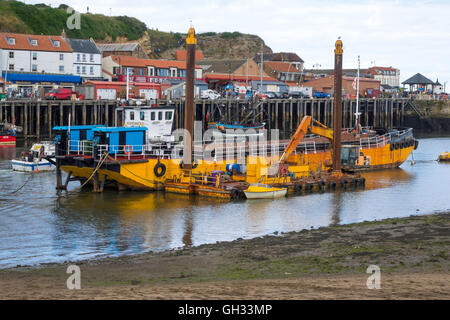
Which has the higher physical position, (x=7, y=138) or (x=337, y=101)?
(x=337, y=101)

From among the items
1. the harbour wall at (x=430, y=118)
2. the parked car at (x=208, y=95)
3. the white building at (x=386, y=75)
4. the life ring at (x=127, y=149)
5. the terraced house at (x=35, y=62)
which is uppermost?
the white building at (x=386, y=75)

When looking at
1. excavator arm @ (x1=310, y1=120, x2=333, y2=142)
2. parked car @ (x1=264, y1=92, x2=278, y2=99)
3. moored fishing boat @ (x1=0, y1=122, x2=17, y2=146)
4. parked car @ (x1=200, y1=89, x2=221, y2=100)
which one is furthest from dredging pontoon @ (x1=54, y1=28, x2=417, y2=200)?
parked car @ (x1=264, y1=92, x2=278, y2=99)

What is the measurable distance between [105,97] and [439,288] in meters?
58.8

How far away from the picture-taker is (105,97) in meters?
68.8

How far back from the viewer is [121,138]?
3444 centimetres

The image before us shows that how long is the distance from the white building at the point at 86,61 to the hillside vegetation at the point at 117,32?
21.7 meters

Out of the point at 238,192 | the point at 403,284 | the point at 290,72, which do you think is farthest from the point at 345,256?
the point at 290,72

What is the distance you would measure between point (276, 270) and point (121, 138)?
19.9 metres

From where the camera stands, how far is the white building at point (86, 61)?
83.5m

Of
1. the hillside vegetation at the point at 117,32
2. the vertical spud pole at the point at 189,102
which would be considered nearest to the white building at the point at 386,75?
the hillside vegetation at the point at 117,32

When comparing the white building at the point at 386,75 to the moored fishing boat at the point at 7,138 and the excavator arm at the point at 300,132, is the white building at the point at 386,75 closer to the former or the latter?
the moored fishing boat at the point at 7,138

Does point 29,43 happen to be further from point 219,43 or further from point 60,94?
point 219,43

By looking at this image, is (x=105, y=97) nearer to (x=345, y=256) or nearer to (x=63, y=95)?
(x=63, y=95)

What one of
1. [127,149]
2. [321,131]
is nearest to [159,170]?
[127,149]
